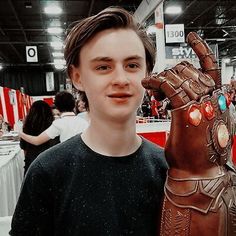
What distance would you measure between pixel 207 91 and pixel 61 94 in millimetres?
2872

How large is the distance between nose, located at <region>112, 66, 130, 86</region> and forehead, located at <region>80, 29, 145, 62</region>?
0.04 m

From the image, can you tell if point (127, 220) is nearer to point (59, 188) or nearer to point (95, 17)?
point (59, 188)

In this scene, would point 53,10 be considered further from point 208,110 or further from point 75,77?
point 208,110

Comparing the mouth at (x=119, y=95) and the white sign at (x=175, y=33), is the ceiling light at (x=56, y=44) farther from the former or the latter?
the mouth at (x=119, y=95)

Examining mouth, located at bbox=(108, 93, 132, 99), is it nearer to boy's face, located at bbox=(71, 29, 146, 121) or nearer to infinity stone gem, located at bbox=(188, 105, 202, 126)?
boy's face, located at bbox=(71, 29, 146, 121)

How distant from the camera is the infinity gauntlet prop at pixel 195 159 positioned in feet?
2.96

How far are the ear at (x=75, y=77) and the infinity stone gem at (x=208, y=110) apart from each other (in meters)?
0.35

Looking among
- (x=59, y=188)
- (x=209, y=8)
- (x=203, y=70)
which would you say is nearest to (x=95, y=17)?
(x=203, y=70)

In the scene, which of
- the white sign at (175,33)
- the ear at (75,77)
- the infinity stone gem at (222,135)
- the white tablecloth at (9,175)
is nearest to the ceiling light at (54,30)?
the white sign at (175,33)

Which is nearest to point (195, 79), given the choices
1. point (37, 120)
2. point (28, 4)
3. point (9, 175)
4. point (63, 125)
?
point (63, 125)

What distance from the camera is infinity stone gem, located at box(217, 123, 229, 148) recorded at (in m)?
0.92

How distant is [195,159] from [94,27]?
43cm

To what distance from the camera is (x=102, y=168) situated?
3.18 ft

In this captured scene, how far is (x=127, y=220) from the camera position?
943 mm
